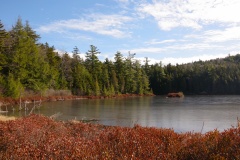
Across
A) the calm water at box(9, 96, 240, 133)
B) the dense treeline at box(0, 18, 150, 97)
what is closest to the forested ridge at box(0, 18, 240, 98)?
the dense treeline at box(0, 18, 150, 97)

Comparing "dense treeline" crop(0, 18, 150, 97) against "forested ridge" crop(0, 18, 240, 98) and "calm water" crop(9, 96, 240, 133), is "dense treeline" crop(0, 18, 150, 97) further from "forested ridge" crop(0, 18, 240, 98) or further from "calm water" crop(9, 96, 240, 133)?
"calm water" crop(9, 96, 240, 133)

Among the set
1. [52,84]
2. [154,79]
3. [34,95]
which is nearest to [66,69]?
[52,84]

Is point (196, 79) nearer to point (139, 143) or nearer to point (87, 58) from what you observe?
point (87, 58)

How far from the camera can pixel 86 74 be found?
7275 centimetres

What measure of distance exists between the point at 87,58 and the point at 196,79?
4477 centimetres

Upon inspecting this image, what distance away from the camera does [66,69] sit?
7050 cm

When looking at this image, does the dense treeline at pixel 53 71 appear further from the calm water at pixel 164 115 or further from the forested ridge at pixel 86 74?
the calm water at pixel 164 115

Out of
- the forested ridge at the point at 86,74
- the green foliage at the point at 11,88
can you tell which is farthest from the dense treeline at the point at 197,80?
the green foliage at the point at 11,88

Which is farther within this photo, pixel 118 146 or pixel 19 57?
pixel 19 57

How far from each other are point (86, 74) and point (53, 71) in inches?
537

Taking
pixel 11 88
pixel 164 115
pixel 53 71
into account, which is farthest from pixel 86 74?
pixel 164 115

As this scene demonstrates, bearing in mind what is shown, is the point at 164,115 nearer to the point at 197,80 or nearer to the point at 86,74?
the point at 86,74

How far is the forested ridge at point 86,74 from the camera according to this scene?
159ft

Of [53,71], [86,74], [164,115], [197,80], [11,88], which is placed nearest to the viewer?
[164,115]
